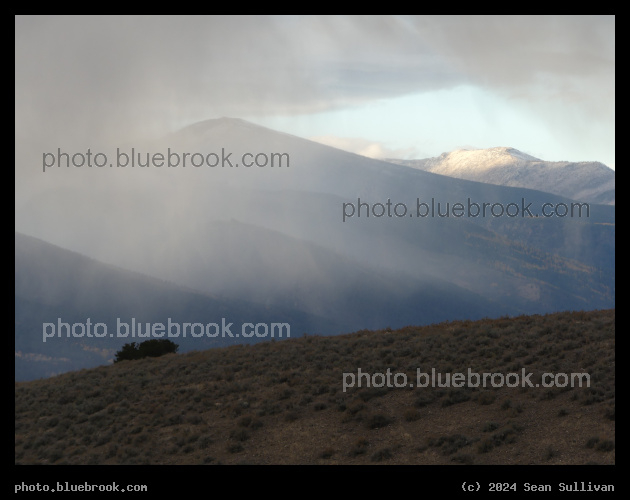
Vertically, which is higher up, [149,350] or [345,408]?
[345,408]

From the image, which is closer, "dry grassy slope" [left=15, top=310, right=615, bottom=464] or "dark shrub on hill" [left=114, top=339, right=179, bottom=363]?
"dry grassy slope" [left=15, top=310, right=615, bottom=464]

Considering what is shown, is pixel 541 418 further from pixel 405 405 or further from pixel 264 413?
pixel 264 413

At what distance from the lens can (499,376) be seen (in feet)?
66.7

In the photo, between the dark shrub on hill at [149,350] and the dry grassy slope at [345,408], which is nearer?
the dry grassy slope at [345,408]

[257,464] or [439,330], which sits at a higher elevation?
[439,330]

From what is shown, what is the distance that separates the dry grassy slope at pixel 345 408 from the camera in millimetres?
15727

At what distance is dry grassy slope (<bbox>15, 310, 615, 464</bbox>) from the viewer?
1573cm

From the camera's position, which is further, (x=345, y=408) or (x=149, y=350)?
(x=149, y=350)

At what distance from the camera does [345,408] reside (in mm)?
19469

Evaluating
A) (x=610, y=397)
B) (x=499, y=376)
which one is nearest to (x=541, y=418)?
(x=610, y=397)
